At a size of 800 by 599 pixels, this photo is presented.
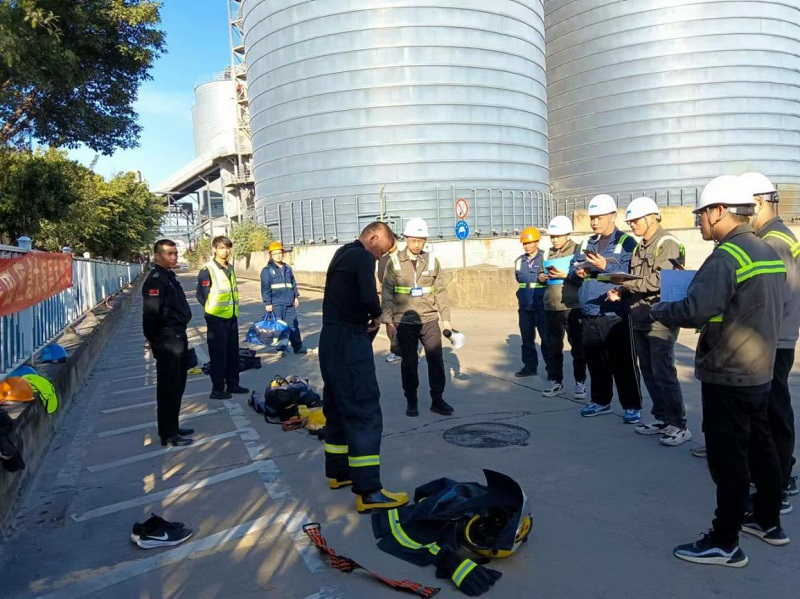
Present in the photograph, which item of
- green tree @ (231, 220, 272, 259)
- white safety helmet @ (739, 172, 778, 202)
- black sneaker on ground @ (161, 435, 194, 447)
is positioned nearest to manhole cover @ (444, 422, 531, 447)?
black sneaker on ground @ (161, 435, 194, 447)

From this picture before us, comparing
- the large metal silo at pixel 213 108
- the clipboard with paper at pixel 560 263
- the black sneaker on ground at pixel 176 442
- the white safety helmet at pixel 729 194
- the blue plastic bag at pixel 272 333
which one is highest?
the large metal silo at pixel 213 108

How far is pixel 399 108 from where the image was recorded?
37188 mm

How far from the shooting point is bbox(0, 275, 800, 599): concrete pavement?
322cm

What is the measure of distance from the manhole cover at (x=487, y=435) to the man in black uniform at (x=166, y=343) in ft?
8.19

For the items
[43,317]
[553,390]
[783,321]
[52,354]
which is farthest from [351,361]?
[43,317]

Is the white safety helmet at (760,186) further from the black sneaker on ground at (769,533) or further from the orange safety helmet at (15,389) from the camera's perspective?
the orange safety helmet at (15,389)

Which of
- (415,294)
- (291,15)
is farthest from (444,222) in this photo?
(415,294)

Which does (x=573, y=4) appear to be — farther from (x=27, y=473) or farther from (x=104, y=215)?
(x=27, y=473)

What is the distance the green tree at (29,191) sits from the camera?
13133mm

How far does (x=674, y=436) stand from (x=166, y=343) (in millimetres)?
4576

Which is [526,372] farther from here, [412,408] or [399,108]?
[399,108]

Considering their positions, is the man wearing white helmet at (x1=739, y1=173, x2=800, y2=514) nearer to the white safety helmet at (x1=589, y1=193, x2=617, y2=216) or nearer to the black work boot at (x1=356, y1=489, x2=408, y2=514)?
the white safety helmet at (x1=589, y1=193, x2=617, y2=216)

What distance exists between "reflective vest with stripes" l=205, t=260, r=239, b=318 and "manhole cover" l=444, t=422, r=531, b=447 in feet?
11.3

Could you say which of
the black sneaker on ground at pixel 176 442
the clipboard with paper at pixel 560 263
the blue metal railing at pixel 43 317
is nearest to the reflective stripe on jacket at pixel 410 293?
the clipboard with paper at pixel 560 263
